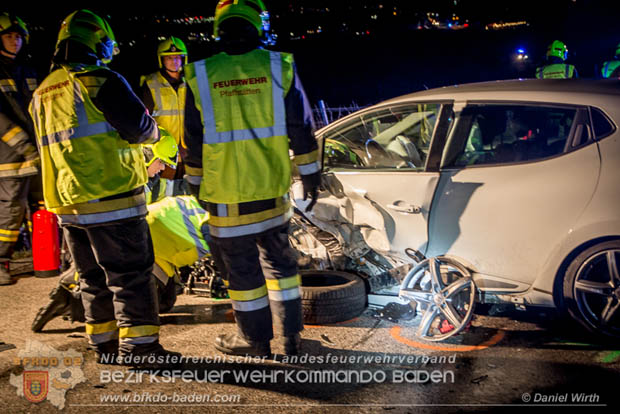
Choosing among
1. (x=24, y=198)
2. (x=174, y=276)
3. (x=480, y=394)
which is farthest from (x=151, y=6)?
(x=480, y=394)

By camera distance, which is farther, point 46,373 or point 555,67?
point 555,67

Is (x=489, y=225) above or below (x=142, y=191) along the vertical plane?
below

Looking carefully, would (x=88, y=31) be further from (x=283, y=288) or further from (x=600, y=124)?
(x=600, y=124)

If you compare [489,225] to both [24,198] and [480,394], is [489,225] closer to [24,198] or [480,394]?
[480,394]

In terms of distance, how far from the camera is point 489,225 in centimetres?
334

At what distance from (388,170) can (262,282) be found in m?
1.30

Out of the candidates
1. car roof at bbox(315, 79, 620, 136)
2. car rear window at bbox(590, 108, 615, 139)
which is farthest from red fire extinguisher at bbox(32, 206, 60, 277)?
car rear window at bbox(590, 108, 615, 139)

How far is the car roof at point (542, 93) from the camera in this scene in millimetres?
3186

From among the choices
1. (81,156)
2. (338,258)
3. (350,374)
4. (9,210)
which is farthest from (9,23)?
(350,374)

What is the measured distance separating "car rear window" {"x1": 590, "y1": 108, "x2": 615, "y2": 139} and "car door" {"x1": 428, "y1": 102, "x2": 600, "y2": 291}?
1.8 inches

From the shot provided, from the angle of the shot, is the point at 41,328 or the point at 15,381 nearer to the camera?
the point at 15,381

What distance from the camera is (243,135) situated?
10.1 ft

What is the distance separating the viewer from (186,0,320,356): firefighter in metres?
3.03

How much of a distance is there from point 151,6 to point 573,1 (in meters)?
15.5
